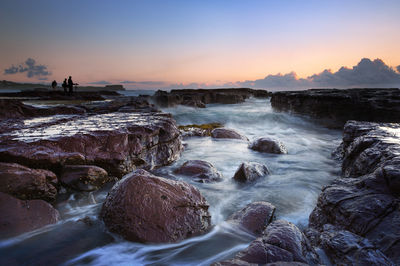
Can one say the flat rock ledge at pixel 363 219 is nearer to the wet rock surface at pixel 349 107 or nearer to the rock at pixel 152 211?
the rock at pixel 152 211

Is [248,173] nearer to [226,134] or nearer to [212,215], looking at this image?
[212,215]

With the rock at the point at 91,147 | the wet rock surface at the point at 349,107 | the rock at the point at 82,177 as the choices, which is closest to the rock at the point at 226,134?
the rock at the point at 91,147

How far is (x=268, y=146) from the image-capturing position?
5.93 m

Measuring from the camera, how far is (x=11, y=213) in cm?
203

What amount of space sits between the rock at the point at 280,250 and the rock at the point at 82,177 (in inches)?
83.9

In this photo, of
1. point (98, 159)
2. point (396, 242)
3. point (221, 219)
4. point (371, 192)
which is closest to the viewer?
point (396, 242)

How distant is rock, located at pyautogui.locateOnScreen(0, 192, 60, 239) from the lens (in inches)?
78.0

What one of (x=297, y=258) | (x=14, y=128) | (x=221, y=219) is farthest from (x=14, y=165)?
(x=297, y=258)

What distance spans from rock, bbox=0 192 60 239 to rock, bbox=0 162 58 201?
0.34ft

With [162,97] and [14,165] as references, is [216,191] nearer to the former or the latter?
[14,165]

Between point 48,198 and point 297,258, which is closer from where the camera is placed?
point 297,258

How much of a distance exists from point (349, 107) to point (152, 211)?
11837 millimetres

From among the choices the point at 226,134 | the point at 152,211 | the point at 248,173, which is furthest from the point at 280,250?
the point at 226,134

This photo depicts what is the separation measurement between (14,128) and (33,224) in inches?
94.2
